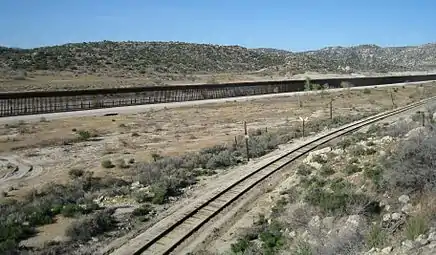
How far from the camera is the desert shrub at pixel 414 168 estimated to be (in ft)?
43.7

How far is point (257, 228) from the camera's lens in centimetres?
1526

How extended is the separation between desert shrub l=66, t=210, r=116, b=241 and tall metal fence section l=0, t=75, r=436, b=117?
41.6 m

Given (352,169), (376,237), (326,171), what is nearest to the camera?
(376,237)

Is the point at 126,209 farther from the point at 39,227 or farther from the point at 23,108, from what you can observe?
the point at 23,108

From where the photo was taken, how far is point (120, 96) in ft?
228

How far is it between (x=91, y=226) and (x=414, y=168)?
1038 cm

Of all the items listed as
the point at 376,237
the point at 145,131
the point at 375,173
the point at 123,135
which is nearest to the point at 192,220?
the point at 375,173

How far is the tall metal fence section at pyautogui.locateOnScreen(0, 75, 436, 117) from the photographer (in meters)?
56.3

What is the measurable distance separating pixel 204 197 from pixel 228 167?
21.9 feet

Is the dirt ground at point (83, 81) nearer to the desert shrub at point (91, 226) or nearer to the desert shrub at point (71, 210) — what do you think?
the desert shrub at point (71, 210)

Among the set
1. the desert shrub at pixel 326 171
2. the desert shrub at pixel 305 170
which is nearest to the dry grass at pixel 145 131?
the desert shrub at pixel 305 170

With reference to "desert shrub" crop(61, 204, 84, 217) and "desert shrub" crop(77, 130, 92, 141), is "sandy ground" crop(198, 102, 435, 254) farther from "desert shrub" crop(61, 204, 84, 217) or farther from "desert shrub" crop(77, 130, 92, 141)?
"desert shrub" crop(77, 130, 92, 141)

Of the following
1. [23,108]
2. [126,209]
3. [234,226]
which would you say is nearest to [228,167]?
[126,209]

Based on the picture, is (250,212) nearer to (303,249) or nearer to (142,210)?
(142,210)
